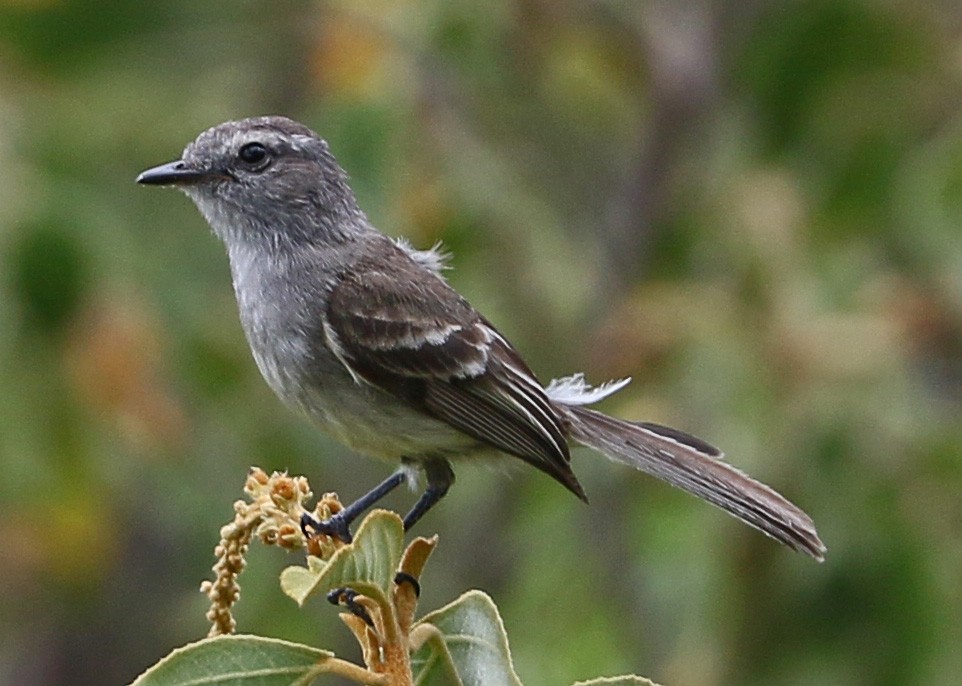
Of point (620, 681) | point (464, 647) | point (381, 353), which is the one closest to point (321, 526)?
point (464, 647)

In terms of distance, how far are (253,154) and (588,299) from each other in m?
2.02

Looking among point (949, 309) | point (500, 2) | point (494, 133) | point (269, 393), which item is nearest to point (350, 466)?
point (269, 393)

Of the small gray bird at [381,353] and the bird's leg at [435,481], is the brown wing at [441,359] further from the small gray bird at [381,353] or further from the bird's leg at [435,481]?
the bird's leg at [435,481]

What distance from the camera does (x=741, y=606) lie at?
455cm

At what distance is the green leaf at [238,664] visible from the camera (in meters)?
2.25

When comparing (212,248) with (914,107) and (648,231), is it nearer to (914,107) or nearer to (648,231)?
(648,231)

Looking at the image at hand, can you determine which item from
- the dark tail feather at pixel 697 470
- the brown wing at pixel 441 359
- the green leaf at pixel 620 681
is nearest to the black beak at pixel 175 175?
the brown wing at pixel 441 359

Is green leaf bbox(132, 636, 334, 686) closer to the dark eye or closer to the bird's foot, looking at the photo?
the bird's foot

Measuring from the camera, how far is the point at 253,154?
4.29 metres

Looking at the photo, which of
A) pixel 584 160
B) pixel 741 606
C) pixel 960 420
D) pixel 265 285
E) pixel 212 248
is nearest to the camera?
pixel 265 285

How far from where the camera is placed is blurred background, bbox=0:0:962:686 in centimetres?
457

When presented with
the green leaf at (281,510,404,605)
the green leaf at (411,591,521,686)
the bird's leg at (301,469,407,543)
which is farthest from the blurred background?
the green leaf at (281,510,404,605)

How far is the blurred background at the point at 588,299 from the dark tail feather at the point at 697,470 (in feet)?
1.05

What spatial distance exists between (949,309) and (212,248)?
276 centimetres
